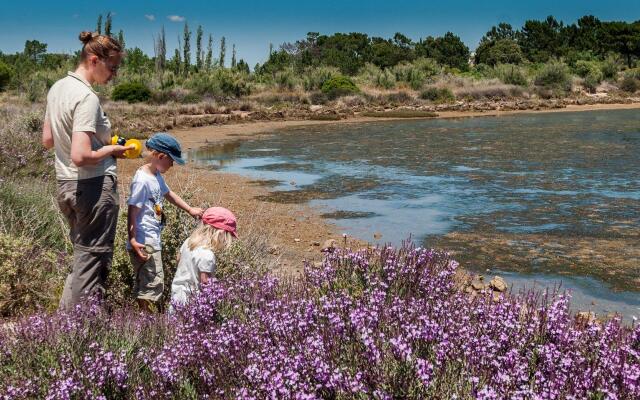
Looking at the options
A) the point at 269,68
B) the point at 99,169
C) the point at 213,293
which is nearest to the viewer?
the point at 213,293

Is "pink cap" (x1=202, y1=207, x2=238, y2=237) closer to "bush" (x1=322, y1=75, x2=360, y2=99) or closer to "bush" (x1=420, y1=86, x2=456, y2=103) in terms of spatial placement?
"bush" (x1=322, y1=75, x2=360, y2=99)

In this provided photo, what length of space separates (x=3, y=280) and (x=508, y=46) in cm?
9076

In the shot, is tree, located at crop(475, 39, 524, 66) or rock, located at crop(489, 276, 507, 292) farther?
tree, located at crop(475, 39, 524, 66)

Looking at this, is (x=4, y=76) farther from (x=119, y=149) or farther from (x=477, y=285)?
(x=119, y=149)

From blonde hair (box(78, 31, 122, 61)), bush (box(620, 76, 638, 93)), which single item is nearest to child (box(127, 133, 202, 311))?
blonde hair (box(78, 31, 122, 61))

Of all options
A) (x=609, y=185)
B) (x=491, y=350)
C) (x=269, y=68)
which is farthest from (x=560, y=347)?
(x=269, y=68)

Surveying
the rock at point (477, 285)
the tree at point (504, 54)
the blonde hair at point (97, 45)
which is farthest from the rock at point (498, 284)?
the tree at point (504, 54)

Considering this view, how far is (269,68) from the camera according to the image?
69250 mm

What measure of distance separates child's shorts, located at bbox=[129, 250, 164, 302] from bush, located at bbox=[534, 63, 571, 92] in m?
53.9

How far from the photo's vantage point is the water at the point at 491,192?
799cm

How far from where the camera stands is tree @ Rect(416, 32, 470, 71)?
91.8 m

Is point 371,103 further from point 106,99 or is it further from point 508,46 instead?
point 508,46

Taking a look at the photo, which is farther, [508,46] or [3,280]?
[508,46]

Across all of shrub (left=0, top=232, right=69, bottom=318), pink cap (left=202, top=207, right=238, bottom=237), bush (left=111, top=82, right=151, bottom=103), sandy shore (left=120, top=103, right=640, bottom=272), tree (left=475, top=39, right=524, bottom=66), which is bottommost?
sandy shore (left=120, top=103, right=640, bottom=272)
